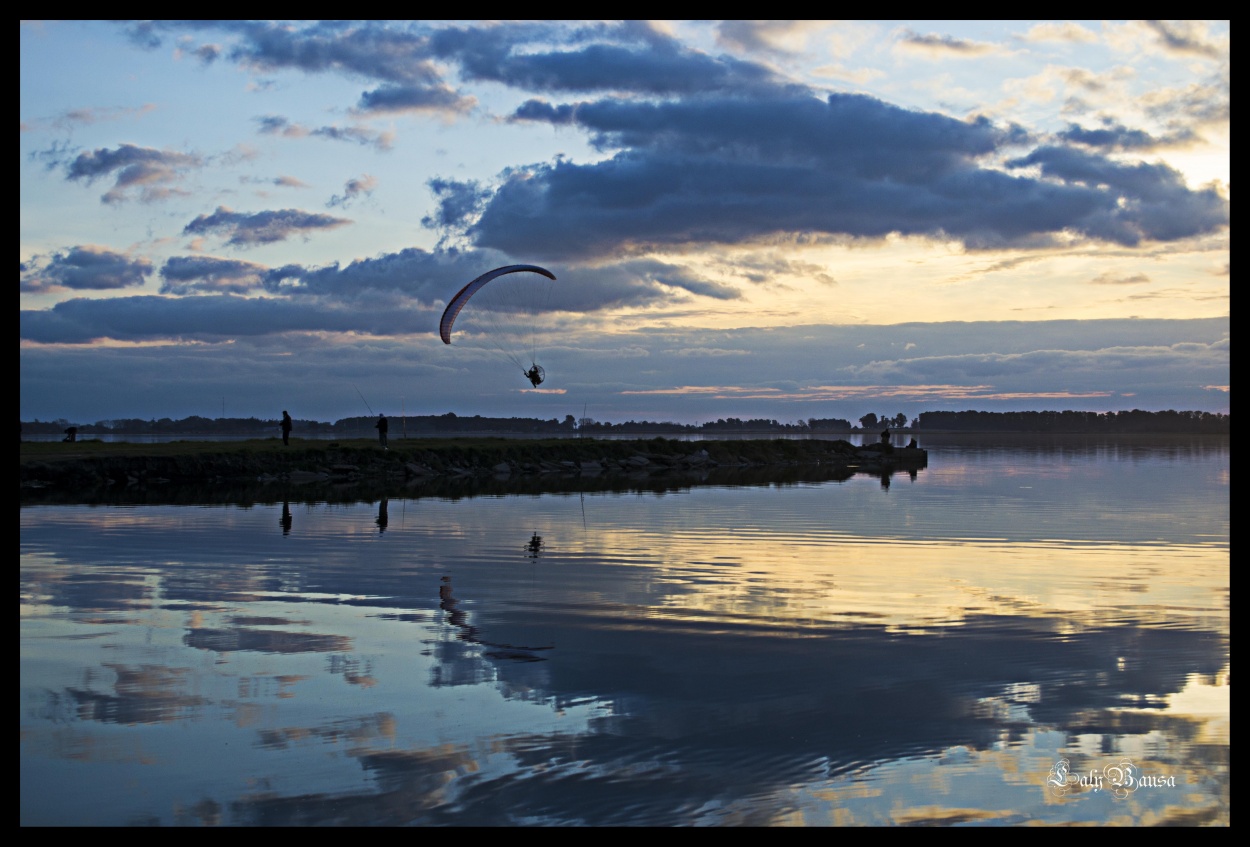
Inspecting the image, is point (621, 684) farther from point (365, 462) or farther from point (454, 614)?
point (365, 462)

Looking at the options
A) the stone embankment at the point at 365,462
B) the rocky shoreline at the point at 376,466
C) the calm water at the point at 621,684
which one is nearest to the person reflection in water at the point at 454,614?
the calm water at the point at 621,684

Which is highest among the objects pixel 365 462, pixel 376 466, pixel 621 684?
pixel 365 462

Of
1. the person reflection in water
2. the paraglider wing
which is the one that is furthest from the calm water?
the paraglider wing

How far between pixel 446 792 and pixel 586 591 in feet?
31.1

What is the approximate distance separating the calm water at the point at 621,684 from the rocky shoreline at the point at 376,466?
2313 cm

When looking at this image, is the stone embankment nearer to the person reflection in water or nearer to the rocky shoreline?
the rocky shoreline

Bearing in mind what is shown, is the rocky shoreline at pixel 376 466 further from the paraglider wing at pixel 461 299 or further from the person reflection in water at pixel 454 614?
the person reflection in water at pixel 454 614

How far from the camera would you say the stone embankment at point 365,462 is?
4472 centimetres

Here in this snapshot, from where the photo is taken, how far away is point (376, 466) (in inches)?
2079

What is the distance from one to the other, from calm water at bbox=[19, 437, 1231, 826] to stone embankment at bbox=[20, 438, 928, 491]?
78.9 ft

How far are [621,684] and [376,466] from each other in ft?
144

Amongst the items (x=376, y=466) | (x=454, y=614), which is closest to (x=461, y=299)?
(x=376, y=466)

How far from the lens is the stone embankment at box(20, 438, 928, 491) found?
147 feet
